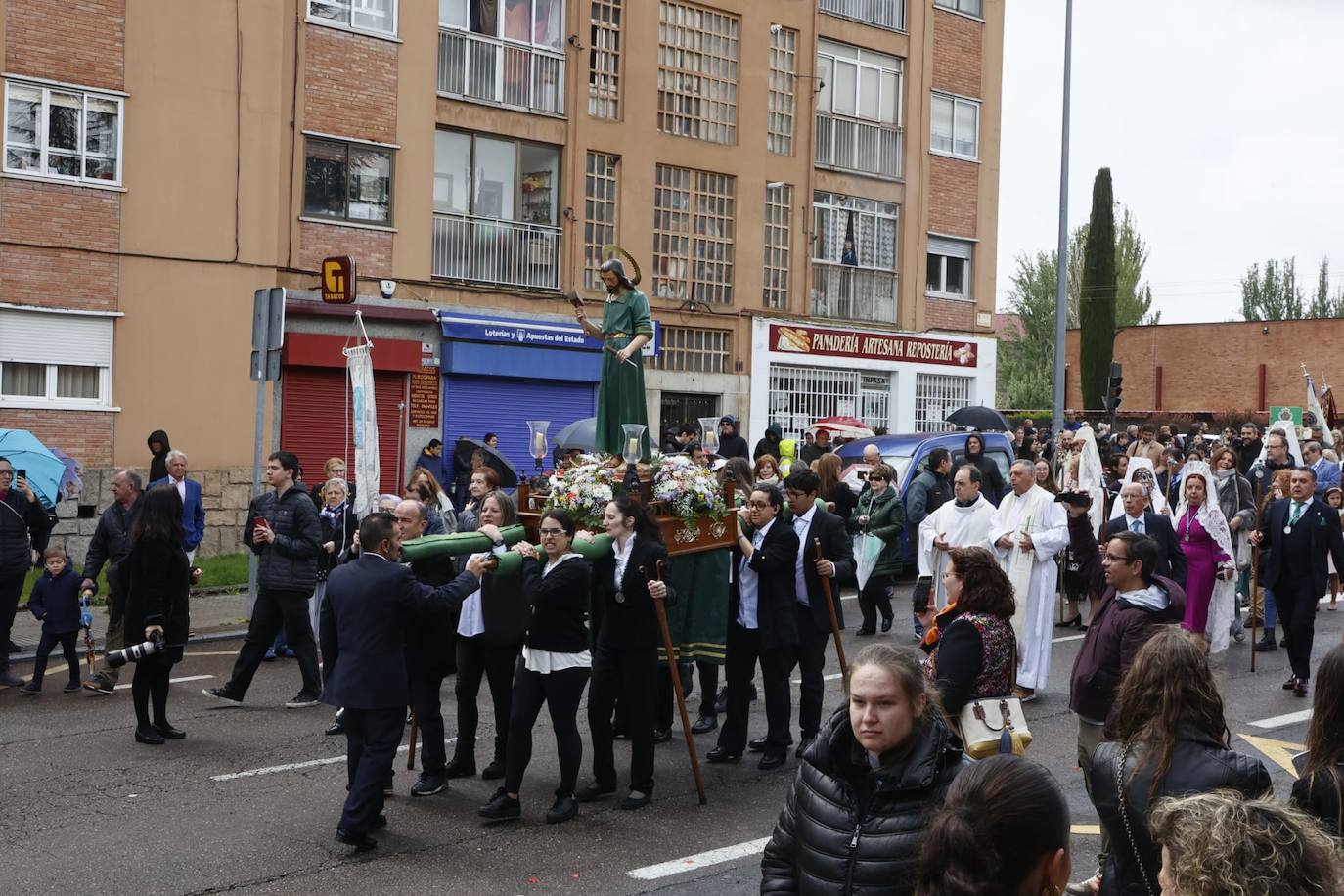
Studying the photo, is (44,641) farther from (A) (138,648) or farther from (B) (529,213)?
(B) (529,213)

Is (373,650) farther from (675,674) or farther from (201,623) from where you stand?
(201,623)

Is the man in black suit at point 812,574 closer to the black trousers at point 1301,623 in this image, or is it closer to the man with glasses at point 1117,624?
the man with glasses at point 1117,624

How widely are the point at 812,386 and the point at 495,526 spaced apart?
22.0 metres

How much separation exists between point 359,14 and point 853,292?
504 inches

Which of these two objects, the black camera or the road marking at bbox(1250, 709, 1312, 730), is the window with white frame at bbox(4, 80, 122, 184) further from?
the road marking at bbox(1250, 709, 1312, 730)

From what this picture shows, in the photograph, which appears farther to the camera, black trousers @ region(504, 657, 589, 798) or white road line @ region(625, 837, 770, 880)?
black trousers @ region(504, 657, 589, 798)

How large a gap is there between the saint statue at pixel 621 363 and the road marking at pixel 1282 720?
17.0 ft

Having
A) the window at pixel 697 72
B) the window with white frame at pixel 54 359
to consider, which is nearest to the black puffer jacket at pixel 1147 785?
the window with white frame at pixel 54 359

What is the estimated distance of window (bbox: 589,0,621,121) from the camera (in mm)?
26562

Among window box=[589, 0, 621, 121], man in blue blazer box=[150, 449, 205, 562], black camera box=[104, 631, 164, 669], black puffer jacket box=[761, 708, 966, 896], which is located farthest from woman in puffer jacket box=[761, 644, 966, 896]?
window box=[589, 0, 621, 121]

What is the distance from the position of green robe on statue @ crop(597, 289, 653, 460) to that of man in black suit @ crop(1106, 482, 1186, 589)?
3.96 metres

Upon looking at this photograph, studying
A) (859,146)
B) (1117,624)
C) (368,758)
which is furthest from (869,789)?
(859,146)

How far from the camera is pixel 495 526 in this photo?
9.00 meters

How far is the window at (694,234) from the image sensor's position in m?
27.7
